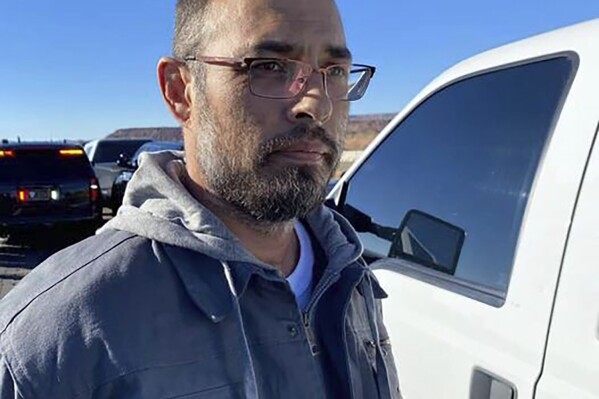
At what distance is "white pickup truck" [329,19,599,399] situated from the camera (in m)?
1.50

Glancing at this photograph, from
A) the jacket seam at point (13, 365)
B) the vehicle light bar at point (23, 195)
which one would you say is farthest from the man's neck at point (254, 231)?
the vehicle light bar at point (23, 195)

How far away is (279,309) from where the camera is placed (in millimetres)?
1276

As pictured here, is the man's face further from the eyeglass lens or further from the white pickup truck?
the white pickup truck

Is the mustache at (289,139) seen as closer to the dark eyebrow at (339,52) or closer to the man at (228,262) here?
the man at (228,262)

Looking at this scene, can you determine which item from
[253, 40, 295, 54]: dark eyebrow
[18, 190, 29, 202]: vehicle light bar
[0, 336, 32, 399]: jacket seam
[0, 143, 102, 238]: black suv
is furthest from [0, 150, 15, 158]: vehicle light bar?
[0, 336, 32, 399]: jacket seam

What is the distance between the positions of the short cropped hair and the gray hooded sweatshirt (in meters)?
0.26

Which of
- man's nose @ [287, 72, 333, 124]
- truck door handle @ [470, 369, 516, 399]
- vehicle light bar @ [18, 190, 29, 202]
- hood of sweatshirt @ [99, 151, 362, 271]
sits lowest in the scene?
vehicle light bar @ [18, 190, 29, 202]

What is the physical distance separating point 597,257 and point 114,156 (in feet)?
53.8

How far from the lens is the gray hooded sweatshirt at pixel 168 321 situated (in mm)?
1057

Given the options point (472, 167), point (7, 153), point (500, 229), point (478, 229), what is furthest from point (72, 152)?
point (500, 229)

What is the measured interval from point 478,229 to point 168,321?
3.76 feet

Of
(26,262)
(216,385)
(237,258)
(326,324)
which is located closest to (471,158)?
(326,324)

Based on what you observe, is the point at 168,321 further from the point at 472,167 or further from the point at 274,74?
→ the point at 472,167

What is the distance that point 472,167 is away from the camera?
211cm
